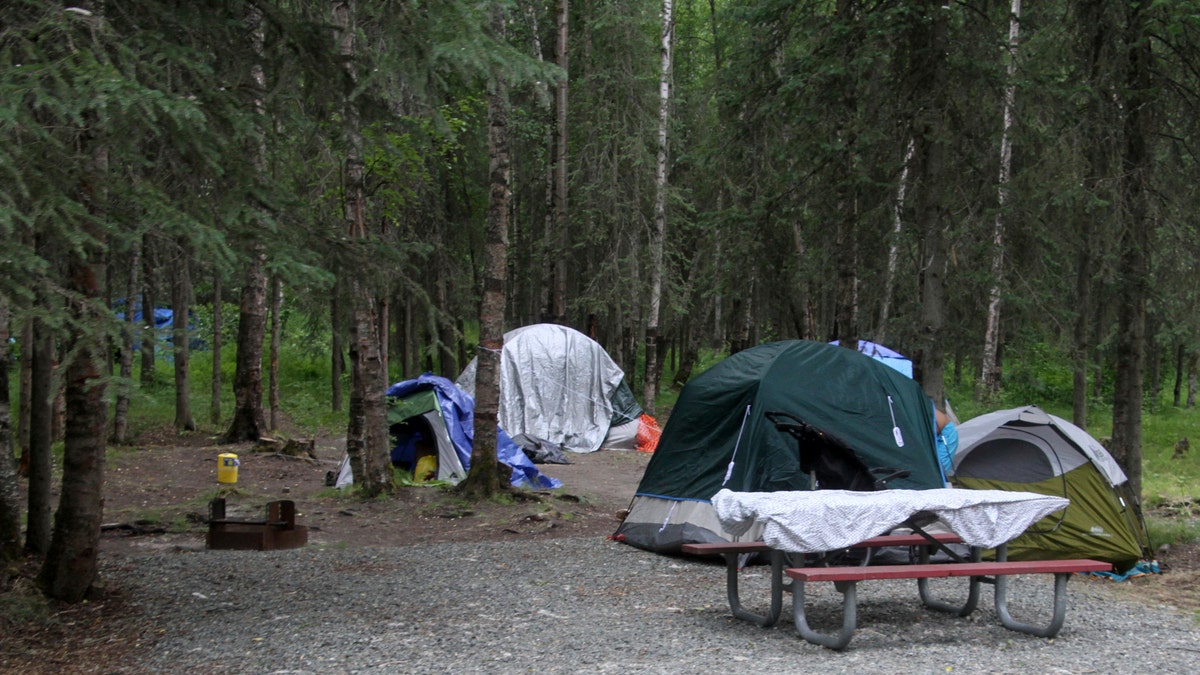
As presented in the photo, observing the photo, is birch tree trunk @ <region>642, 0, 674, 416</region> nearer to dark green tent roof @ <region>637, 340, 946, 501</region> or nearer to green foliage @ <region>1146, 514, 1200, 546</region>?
dark green tent roof @ <region>637, 340, 946, 501</region>

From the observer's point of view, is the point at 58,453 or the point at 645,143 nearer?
the point at 58,453

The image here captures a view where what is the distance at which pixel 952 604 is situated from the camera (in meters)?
7.05

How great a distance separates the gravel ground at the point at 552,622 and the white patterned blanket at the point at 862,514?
648 mm

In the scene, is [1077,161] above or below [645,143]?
below

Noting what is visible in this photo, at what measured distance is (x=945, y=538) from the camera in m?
7.23

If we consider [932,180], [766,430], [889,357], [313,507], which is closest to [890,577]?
[766,430]

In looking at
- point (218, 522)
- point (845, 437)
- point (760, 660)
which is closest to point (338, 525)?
point (218, 522)

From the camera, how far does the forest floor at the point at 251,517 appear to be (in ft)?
19.0

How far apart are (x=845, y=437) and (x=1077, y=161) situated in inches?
143

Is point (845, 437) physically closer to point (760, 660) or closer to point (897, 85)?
point (760, 660)

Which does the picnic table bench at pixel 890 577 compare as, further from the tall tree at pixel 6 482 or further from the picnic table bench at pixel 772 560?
the tall tree at pixel 6 482

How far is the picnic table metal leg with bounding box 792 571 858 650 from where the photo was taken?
18.6 ft

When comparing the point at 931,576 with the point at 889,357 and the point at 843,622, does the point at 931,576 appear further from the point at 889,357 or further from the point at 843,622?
the point at 889,357

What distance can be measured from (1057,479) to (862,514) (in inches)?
163
